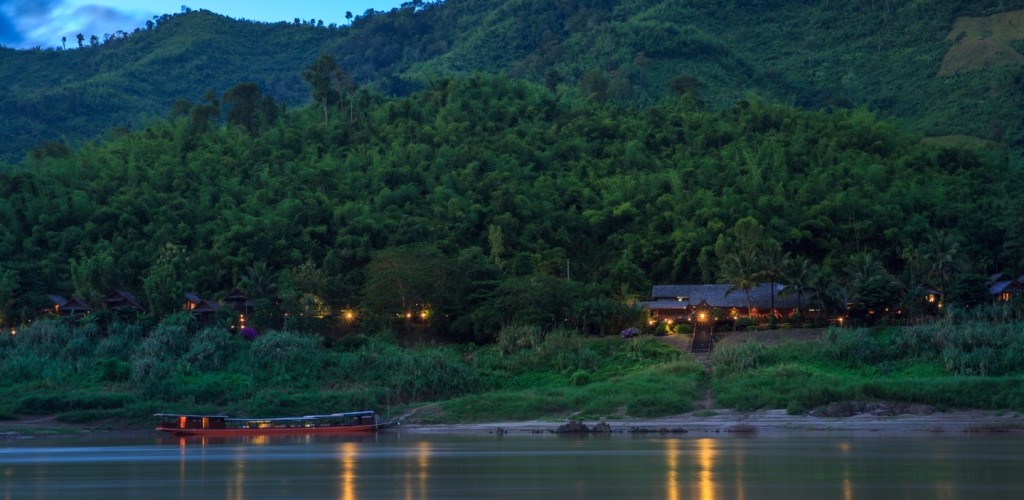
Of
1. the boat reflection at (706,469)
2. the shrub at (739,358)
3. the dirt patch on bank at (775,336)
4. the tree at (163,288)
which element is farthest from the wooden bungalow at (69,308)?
the boat reflection at (706,469)

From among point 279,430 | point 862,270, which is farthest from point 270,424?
point 862,270

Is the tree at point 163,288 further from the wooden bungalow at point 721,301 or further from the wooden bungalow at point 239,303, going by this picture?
the wooden bungalow at point 721,301

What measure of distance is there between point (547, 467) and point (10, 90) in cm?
12869

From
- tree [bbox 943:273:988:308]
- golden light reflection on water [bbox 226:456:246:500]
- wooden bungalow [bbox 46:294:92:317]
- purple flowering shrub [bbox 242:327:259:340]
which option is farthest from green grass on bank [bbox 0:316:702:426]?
golden light reflection on water [bbox 226:456:246:500]

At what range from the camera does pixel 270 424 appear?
52438mm

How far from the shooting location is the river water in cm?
2903

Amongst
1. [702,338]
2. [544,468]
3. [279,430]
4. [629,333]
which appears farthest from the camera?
[629,333]

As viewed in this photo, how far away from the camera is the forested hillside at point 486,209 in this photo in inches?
2552

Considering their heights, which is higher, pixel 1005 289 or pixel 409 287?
pixel 409 287

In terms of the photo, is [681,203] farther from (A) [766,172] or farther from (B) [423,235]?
(B) [423,235]

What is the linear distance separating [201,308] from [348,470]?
102 ft

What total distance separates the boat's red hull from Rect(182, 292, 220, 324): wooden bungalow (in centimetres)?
1119

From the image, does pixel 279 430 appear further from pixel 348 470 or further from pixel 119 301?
pixel 348 470

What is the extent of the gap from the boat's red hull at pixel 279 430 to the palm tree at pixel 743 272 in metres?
20.7
